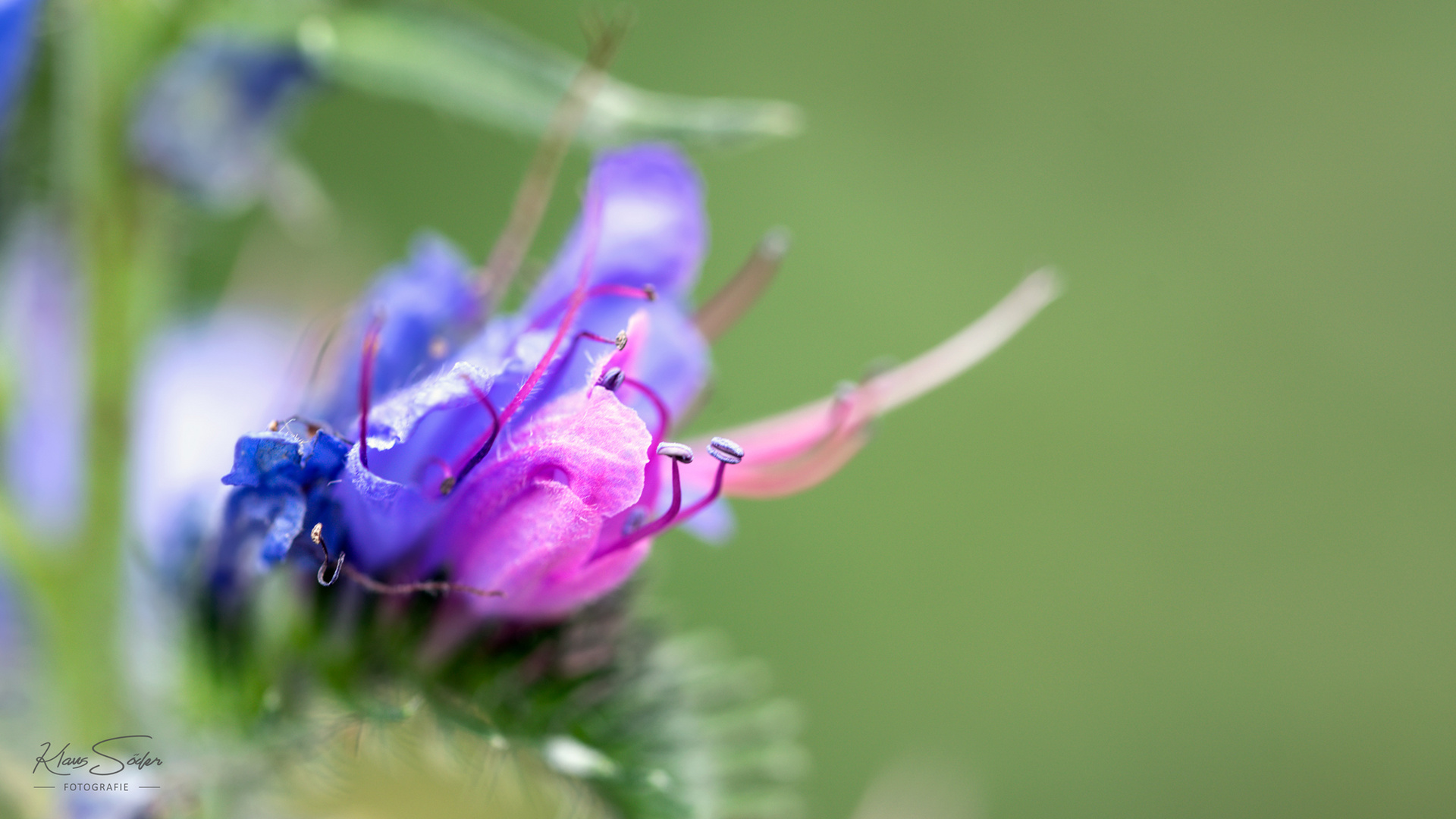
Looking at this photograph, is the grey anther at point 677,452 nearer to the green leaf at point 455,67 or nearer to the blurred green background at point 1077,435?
the green leaf at point 455,67

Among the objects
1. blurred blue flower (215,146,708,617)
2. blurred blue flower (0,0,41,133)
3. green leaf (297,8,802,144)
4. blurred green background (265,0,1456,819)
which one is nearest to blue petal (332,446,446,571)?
blurred blue flower (215,146,708,617)

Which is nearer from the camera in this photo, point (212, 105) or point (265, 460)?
point (265, 460)

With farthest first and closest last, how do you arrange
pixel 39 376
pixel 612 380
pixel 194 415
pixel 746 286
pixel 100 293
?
pixel 194 415 → pixel 39 376 → pixel 100 293 → pixel 746 286 → pixel 612 380

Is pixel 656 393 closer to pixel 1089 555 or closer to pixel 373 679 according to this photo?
pixel 373 679

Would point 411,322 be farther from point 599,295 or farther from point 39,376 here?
point 39,376

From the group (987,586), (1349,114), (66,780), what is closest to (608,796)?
(66,780)

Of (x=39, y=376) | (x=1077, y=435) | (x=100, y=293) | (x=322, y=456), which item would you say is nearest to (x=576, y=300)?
(x=322, y=456)

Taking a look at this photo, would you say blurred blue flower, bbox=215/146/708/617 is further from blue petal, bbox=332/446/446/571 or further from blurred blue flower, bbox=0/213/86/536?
blurred blue flower, bbox=0/213/86/536
